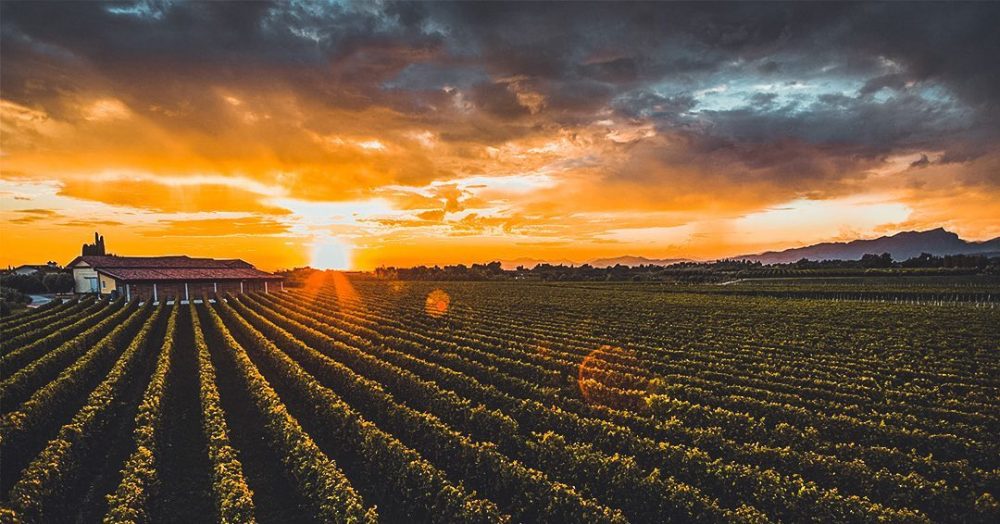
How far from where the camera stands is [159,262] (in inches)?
2849

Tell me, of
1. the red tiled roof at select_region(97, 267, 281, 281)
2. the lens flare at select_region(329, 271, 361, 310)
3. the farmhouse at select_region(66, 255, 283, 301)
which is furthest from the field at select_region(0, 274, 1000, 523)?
the red tiled roof at select_region(97, 267, 281, 281)

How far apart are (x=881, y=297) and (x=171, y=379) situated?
76.5 metres

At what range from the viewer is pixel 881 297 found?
62.9 metres

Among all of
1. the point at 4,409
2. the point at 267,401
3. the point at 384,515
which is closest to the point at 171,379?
the point at 4,409

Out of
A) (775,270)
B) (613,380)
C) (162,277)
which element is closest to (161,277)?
(162,277)

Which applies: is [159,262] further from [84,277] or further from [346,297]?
[346,297]

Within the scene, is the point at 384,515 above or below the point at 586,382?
below

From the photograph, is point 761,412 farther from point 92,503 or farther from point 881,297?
point 881,297

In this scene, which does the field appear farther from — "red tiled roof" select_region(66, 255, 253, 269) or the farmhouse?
"red tiled roof" select_region(66, 255, 253, 269)

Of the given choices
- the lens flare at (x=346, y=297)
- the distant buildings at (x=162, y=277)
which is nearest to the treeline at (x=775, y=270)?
the lens flare at (x=346, y=297)

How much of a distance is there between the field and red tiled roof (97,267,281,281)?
3477cm

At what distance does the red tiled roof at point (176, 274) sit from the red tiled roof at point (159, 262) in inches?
119

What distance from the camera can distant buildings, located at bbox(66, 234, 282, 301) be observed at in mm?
57250

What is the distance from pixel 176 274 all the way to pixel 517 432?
64.5 metres
